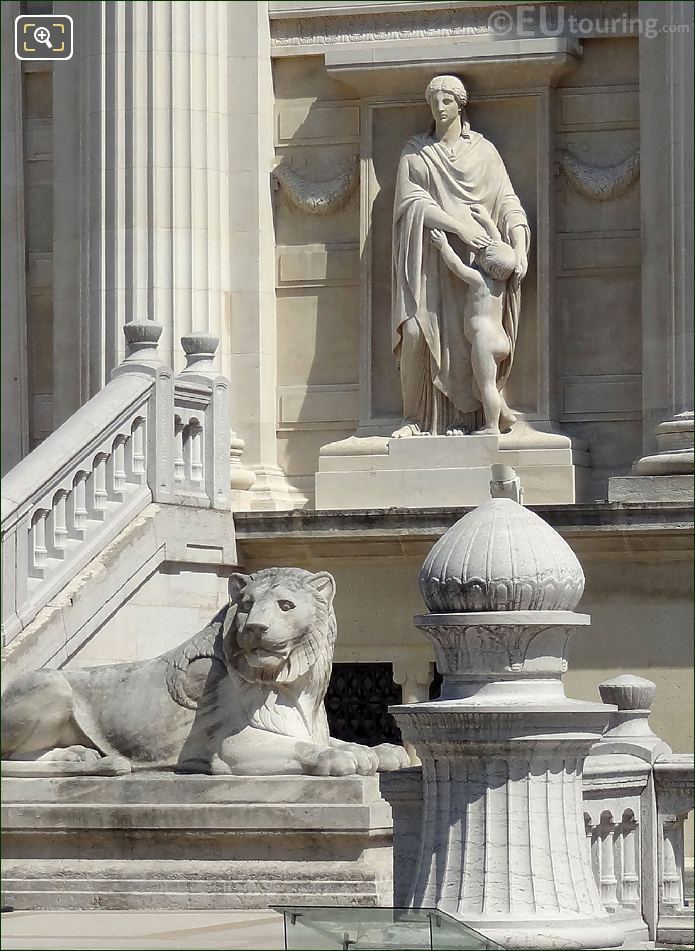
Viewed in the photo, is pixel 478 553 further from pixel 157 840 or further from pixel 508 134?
pixel 508 134

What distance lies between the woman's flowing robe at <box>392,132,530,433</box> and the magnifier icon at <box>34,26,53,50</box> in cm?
340

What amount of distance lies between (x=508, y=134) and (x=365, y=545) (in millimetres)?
3680

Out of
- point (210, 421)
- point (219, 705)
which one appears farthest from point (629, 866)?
point (210, 421)

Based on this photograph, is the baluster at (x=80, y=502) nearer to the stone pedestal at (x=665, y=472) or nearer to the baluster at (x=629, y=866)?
the stone pedestal at (x=665, y=472)

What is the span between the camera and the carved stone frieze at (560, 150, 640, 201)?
17594 mm

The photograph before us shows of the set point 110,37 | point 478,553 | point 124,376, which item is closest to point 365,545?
point 124,376

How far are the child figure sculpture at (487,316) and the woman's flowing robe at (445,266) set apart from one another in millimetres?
91

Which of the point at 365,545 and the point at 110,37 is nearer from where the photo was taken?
the point at 365,545

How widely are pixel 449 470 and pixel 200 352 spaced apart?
2.26 metres

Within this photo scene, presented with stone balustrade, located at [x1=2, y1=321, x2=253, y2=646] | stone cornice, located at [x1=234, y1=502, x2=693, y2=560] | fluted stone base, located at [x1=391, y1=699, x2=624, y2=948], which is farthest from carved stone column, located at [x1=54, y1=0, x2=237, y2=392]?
fluted stone base, located at [x1=391, y1=699, x2=624, y2=948]

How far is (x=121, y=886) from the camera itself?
11.7m

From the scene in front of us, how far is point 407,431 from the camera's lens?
17.7 meters

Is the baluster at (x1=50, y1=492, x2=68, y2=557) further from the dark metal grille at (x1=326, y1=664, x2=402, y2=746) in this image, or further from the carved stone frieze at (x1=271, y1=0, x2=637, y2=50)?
the carved stone frieze at (x1=271, y1=0, x2=637, y2=50)

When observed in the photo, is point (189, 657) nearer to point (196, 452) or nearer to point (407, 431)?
point (196, 452)
